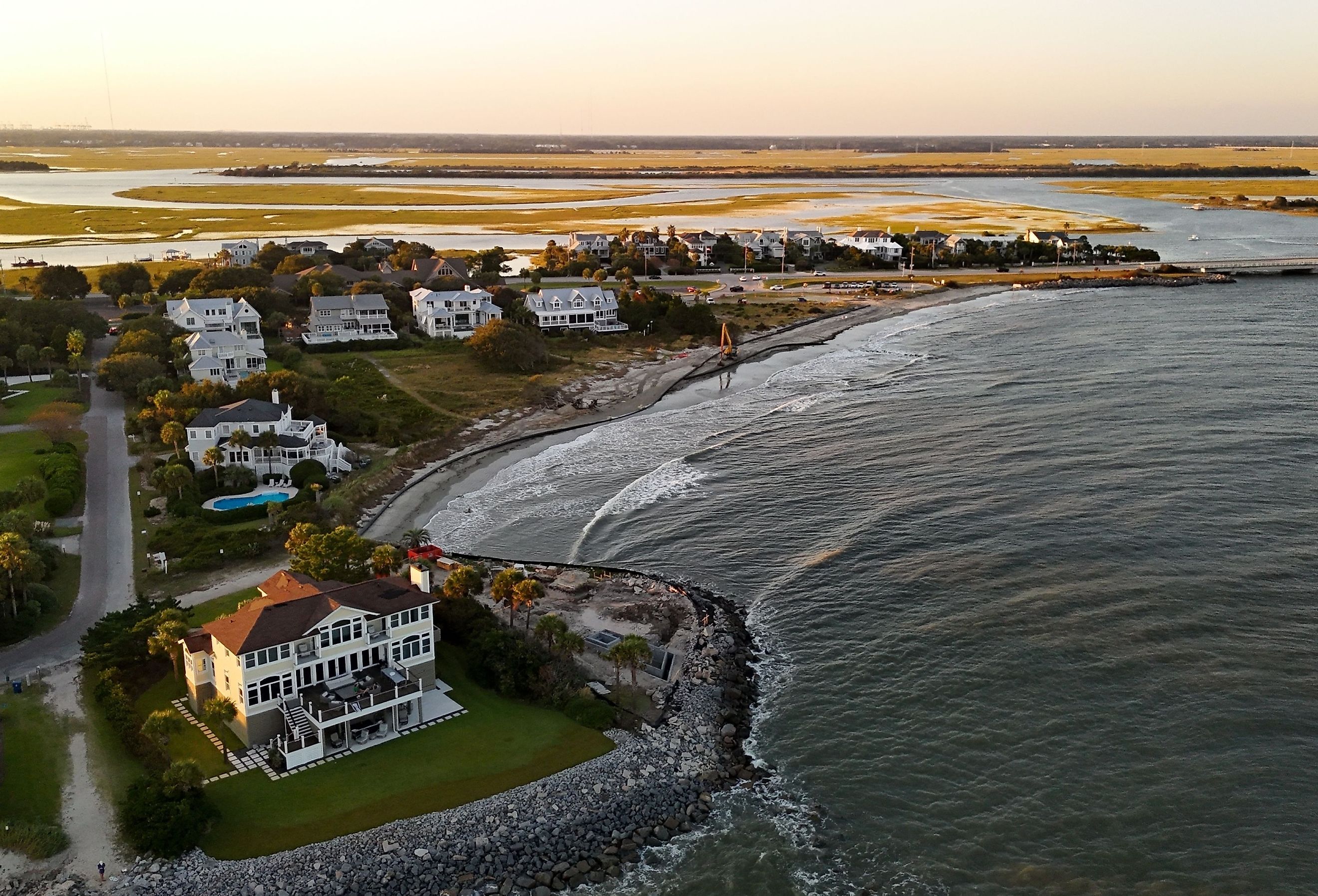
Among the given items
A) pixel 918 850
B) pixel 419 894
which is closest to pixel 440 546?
pixel 419 894

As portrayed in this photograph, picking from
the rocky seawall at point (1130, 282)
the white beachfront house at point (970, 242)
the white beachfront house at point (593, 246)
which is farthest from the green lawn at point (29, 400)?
the white beachfront house at point (970, 242)

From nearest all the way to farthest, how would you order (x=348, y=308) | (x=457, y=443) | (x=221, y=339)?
(x=457, y=443)
(x=221, y=339)
(x=348, y=308)

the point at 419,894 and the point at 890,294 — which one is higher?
the point at 890,294

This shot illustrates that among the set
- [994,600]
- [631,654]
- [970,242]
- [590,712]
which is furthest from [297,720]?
[970,242]

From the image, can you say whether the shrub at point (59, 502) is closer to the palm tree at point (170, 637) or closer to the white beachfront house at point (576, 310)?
the palm tree at point (170, 637)

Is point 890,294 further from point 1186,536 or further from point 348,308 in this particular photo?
point 1186,536

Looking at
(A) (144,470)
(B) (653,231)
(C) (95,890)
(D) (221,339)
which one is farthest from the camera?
(B) (653,231)

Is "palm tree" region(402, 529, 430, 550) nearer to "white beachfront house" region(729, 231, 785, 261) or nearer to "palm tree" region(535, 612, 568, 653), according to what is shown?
"palm tree" region(535, 612, 568, 653)
